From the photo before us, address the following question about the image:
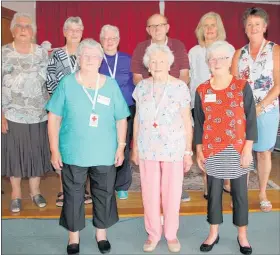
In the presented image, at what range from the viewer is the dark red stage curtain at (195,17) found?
6.32 meters

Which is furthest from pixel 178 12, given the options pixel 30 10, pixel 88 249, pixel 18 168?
pixel 88 249

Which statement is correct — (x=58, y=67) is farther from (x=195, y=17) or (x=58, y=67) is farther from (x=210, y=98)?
(x=195, y=17)

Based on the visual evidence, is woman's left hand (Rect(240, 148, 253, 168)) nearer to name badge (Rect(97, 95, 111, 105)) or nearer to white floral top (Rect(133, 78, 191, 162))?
white floral top (Rect(133, 78, 191, 162))

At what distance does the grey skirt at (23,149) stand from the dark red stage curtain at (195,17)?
4021 mm

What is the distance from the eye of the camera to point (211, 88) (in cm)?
224

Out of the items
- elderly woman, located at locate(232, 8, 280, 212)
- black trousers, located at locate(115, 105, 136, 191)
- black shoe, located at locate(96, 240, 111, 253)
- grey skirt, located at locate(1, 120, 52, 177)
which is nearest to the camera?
black shoe, located at locate(96, 240, 111, 253)

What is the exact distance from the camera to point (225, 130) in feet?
7.30

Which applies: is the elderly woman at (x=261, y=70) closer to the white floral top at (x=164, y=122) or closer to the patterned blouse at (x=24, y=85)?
the white floral top at (x=164, y=122)

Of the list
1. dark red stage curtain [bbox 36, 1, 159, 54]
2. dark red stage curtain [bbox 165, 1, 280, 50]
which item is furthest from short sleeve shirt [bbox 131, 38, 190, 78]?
dark red stage curtain [bbox 165, 1, 280, 50]

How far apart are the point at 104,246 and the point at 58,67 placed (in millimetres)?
1314

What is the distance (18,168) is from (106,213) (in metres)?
0.95

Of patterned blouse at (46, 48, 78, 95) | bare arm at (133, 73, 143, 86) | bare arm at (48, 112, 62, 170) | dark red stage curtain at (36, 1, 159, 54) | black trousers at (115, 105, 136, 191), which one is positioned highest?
dark red stage curtain at (36, 1, 159, 54)

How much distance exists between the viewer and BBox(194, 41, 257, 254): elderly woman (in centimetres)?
218

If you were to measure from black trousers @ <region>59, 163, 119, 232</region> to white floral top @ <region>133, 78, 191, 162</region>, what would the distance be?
0.29 meters
